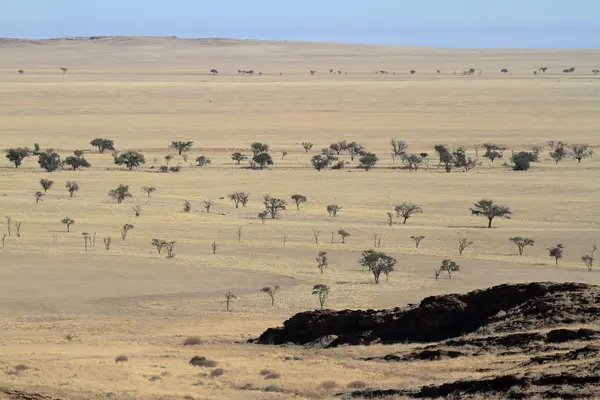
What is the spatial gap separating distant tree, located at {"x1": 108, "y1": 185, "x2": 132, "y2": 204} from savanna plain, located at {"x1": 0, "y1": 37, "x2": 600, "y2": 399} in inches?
24.6

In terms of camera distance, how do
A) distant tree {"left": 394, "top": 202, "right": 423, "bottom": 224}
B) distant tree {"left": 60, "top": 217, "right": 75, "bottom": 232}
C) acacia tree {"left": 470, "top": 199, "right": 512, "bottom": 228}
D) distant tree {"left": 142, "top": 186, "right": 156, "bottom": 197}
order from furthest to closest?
distant tree {"left": 142, "top": 186, "right": 156, "bottom": 197} → distant tree {"left": 394, "top": 202, "right": 423, "bottom": 224} → acacia tree {"left": 470, "top": 199, "right": 512, "bottom": 228} → distant tree {"left": 60, "top": 217, "right": 75, "bottom": 232}

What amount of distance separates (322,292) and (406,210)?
1623 centimetres

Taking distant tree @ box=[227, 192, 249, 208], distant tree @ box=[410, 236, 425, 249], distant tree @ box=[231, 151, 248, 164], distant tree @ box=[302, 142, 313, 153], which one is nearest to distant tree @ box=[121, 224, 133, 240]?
distant tree @ box=[227, 192, 249, 208]

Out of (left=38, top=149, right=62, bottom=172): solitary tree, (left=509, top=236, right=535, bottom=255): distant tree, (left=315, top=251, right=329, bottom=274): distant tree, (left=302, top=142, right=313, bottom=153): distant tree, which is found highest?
(left=302, top=142, right=313, bottom=153): distant tree

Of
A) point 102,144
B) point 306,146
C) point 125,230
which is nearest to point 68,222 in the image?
point 125,230

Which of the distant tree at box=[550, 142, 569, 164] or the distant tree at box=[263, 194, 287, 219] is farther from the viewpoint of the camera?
the distant tree at box=[550, 142, 569, 164]

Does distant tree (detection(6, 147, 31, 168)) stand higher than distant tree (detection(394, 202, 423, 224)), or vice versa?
distant tree (detection(6, 147, 31, 168))

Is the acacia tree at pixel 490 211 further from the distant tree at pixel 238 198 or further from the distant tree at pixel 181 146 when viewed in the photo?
the distant tree at pixel 181 146

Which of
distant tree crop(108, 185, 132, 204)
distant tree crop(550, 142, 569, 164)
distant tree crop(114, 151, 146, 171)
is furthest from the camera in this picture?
distant tree crop(550, 142, 569, 164)

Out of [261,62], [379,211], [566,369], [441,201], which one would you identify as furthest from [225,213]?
[261,62]

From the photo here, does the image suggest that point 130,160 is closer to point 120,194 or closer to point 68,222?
point 120,194

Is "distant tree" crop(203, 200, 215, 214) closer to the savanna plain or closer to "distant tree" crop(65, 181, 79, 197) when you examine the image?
the savanna plain

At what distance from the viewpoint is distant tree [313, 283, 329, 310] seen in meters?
27.5

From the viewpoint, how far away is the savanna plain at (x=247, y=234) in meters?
18.4
